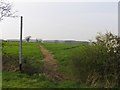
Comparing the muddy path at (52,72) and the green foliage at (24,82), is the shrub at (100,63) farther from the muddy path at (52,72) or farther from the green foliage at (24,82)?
the green foliage at (24,82)

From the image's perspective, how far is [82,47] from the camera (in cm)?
1638

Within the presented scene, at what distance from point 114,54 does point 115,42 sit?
0.75 metres

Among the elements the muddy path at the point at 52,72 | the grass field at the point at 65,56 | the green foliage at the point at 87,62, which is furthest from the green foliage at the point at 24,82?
the grass field at the point at 65,56

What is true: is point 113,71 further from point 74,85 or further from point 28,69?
point 28,69

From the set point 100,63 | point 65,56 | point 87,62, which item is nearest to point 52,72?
point 87,62

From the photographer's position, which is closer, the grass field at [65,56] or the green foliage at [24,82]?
the green foliage at [24,82]

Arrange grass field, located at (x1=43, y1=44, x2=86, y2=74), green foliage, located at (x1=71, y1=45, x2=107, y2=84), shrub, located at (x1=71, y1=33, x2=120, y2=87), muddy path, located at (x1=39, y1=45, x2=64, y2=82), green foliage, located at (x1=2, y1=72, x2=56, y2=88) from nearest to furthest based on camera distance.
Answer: green foliage, located at (x1=2, y1=72, x2=56, y2=88) → shrub, located at (x1=71, y1=33, x2=120, y2=87) → green foliage, located at (x1=71, y1=45, x2=107, y2=84) → muddy path, located at (x1=39, y1=45, x2=64, y2=82) → grass field, located at (x1=43, y1=44, x2=86, y2=74)

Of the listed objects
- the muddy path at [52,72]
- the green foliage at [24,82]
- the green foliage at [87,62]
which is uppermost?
the green foliage at [87,62]

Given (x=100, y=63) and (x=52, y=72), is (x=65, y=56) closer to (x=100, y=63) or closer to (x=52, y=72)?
(x=52, y=72)

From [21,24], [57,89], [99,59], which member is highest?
[21,24]

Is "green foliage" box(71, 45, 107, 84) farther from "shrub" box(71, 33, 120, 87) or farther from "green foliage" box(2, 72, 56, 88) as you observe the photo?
"green foliage" box(2, 72, 56, 88)

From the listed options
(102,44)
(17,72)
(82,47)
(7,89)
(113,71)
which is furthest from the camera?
(17,72)

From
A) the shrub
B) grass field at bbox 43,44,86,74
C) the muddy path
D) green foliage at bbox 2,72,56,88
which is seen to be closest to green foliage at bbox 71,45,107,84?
the shrub

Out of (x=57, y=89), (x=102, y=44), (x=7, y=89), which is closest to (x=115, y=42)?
(x=102, y=44)
